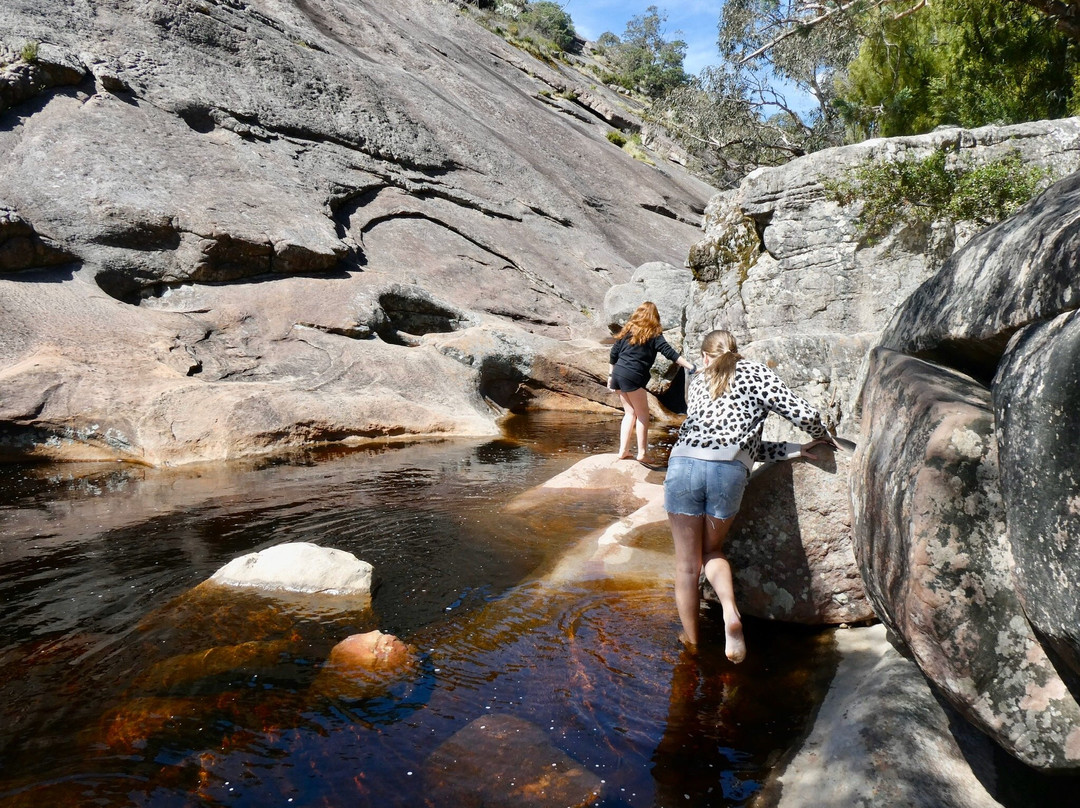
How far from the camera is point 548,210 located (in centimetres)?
2248

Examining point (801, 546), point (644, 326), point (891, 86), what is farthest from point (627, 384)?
point (891, 86)

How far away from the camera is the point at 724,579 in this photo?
13.5 feet

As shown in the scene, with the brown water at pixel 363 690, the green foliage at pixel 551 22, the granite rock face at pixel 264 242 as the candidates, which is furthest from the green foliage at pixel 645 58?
the brown water at pixel 363 690

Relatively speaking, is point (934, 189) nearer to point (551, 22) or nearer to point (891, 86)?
point (891, 86)

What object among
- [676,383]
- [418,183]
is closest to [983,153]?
[676,383]

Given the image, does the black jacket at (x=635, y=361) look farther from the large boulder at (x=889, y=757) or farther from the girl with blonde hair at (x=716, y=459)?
the large boulder at (x=889, y=757)

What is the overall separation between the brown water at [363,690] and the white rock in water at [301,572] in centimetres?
22

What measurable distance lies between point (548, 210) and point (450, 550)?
17807 millimetres

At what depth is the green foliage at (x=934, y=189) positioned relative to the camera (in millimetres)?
9375

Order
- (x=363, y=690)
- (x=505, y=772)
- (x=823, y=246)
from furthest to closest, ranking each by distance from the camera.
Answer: (x=823, y=246), (x=363, y=690), (x=505, y=772)

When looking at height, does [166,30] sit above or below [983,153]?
above

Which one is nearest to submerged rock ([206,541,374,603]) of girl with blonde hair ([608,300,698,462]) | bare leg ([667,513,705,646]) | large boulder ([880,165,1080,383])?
bare leg ([667,513,705,646])

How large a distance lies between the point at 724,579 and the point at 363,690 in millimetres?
1980

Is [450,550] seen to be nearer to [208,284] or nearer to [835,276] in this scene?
[835,276]
